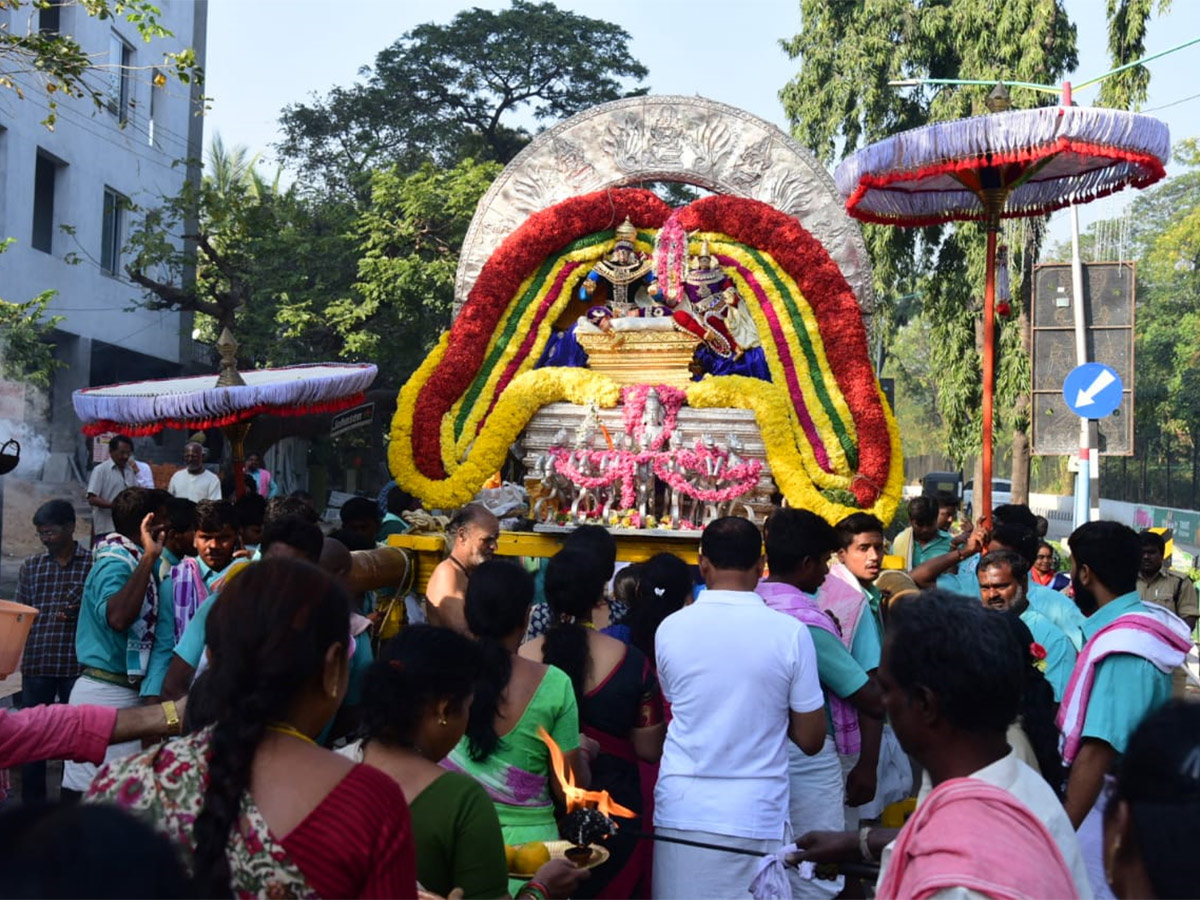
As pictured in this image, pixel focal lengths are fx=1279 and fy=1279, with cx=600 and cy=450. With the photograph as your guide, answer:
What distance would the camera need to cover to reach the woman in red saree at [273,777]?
1.86 m

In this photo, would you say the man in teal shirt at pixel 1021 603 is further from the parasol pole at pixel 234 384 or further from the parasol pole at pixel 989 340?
the parasol pole at pixel 234 384

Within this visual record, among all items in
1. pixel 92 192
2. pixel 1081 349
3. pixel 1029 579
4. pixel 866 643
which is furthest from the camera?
pixel 92 192

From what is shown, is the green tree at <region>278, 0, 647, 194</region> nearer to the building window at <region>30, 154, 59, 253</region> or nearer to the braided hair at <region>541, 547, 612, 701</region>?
the building window at <region>30, 154, 59, 253</region>

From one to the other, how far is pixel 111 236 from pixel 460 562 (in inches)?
696

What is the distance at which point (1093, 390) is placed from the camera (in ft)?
30.2

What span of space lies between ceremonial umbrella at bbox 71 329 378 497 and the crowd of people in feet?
6.98

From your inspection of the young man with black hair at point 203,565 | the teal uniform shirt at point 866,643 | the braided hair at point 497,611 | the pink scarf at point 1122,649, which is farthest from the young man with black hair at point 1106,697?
the young man with black hair at point 203,565

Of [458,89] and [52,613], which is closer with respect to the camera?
[52,613]

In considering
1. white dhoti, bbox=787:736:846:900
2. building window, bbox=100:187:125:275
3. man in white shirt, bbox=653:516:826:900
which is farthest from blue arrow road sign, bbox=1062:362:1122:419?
building window, bbox=100:187:125:275

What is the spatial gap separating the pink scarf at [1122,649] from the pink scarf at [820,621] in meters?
0.84

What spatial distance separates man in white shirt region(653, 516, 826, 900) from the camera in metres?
3.62

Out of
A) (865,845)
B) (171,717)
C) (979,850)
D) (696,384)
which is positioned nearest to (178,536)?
(171,717)

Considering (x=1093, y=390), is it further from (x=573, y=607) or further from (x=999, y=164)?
(x=573, y=607)

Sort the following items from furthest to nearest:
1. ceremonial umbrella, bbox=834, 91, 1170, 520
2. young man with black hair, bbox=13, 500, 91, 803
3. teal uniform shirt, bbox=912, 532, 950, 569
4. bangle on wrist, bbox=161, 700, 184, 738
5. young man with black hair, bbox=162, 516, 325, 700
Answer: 1. ceremonial umbrella, bbox=834, 91, 1170, 520
2. teal uniform shirt, bbox=912, 532, 950, 569
3. young man with black hair, bbox=13, 500, 91, 803
4. young man with black hair, bbox=162, 516, 325, 700
5. bangle on wrist, bbox=161, 700, 184, 738
